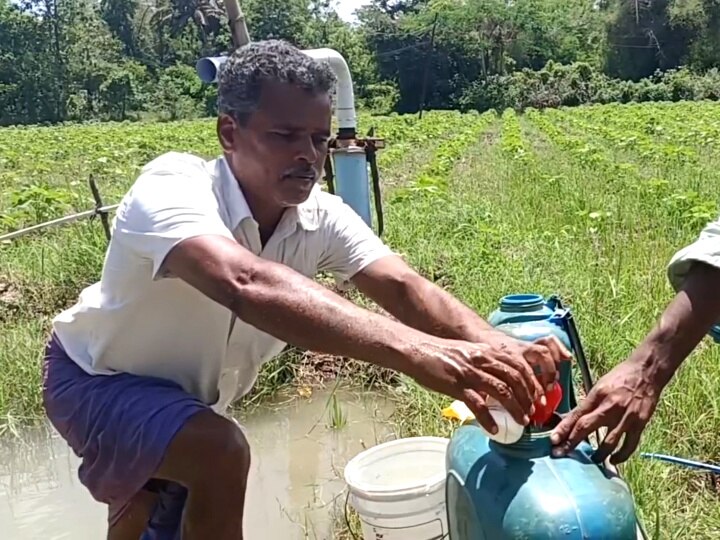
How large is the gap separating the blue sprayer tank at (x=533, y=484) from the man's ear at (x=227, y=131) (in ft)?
2.27

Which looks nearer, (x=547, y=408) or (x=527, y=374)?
(x=527, y=374)

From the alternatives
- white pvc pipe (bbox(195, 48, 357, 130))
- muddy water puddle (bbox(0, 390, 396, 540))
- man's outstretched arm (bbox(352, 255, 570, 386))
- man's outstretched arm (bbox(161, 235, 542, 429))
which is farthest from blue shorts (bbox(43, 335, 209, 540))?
white pvc pipe (bbox(195, 48, 357, 130))

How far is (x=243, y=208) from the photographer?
6.32ft

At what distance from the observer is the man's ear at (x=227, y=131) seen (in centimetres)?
195

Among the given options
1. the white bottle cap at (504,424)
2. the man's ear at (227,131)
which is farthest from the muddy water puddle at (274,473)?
the white bottle cap at (504,424)

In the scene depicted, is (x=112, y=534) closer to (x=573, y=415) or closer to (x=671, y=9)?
(x=573, y=415)

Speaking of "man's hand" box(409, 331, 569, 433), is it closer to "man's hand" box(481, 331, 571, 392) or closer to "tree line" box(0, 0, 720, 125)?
"man's hand" box(481, 331, 571, 392)

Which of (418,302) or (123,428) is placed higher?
(418,302)

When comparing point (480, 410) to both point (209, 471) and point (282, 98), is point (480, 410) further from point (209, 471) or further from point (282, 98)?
point (282, 98)

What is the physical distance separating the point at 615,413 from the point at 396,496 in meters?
0.71

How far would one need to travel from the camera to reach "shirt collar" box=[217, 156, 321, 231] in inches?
75.9

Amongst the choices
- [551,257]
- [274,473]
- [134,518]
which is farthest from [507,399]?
[551,257]

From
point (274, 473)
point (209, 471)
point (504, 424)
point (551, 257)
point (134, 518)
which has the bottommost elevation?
point (274, 473)

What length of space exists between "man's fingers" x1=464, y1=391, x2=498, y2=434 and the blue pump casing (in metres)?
2.51
